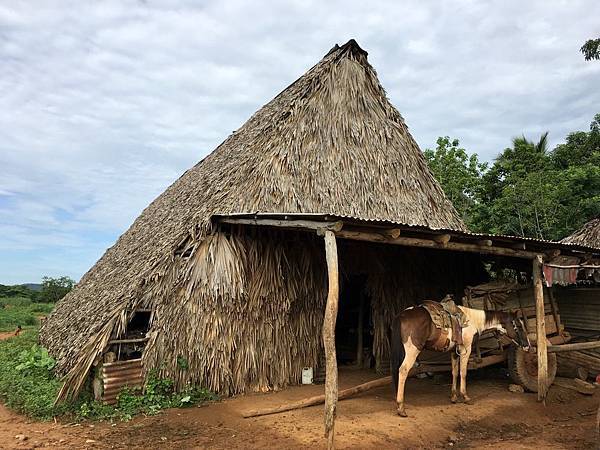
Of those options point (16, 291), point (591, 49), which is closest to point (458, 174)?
point (591, 49)

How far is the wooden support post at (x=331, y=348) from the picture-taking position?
4742 millimetres

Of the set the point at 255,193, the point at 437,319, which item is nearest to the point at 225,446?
the point at 437,319

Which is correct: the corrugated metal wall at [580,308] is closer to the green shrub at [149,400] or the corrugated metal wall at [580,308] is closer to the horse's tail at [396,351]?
the horse's tail at [396,351]

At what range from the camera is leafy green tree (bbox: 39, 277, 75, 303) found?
27.3 metres

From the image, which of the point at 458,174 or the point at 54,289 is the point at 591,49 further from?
the point at 54,289

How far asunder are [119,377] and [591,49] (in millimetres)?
16640

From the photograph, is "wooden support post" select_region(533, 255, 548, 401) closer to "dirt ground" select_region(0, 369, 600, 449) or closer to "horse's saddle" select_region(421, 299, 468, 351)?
"dirt ground" select_region(0, 369, 600, 449)

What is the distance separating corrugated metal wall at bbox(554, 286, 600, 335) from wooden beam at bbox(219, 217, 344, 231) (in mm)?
6306

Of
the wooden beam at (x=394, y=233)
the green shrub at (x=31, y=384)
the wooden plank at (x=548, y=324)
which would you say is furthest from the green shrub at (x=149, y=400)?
the wooden plank at (x=548, y=324)

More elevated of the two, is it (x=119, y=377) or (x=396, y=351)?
(x=396, y=351)

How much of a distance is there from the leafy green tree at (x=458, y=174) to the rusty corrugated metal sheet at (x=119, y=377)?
18067 millimetres

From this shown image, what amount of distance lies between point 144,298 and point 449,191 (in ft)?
61.3

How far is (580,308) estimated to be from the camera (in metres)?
8.88

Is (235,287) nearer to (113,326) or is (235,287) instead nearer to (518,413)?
(113,326)
